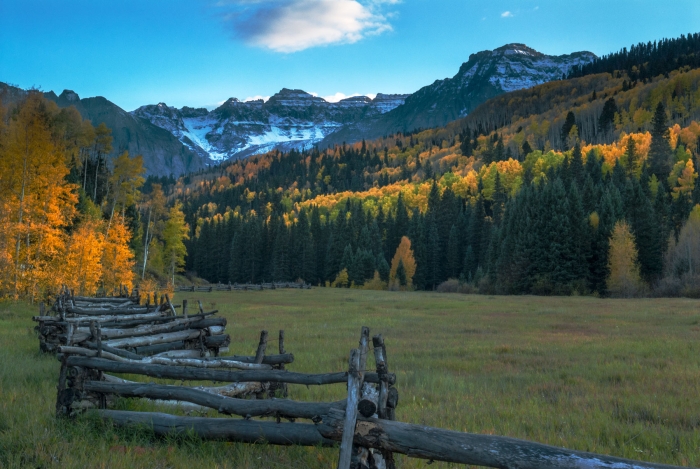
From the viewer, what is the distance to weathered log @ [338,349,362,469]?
4.86m

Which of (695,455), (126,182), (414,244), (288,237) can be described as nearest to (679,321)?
(695,455)

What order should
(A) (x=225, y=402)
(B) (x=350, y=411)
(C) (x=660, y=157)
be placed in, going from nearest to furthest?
(B) (x=350, y=411) < (A) (x=225, y=402) < (C) (x=660, y=157)

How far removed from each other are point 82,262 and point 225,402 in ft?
87.6

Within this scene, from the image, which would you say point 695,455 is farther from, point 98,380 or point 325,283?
point 325,283

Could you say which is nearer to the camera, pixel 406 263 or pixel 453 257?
pixel 406 263

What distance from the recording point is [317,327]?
24312 millimetres

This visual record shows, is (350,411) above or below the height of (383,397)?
below

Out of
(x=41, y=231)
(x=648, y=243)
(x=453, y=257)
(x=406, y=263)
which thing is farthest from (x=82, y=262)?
(x=453, y=257)

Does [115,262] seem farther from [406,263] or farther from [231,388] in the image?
[406,263]

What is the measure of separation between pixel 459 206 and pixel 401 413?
11528 cm

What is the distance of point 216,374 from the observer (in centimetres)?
659

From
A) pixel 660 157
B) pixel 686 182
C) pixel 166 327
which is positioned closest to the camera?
pixel 166 327

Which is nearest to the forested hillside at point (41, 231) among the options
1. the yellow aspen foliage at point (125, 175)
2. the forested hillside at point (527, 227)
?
the yellow aspen foliage at point (125, 175)

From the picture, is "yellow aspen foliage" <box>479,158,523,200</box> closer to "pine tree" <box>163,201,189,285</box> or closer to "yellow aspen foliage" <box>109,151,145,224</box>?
"pine tree" <box>163,201,189,285</box>
